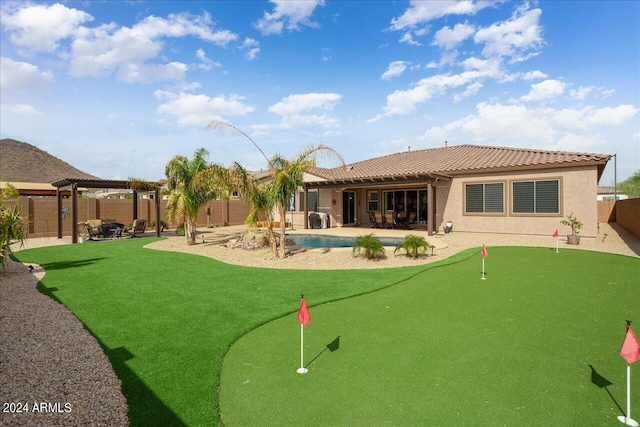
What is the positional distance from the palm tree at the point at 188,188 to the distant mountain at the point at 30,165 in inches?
1128

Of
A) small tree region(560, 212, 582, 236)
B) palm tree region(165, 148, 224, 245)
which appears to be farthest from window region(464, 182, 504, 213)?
palm tree region(165, 148, 224, 245)

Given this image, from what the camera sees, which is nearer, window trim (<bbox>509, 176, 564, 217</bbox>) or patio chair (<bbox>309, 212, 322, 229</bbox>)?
window trim (<bbox>509, 176, 564, 217</bbox>)

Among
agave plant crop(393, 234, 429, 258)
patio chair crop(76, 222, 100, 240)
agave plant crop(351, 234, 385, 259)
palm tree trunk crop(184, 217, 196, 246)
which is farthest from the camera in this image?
patio chair crop(76, 222, 100, 240)

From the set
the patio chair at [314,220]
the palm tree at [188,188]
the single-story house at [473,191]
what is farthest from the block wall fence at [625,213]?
the palm tree at [188,188]

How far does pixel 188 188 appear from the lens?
15148 mm

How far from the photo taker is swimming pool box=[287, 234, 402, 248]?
1581 cm

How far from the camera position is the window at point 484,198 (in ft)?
57.6

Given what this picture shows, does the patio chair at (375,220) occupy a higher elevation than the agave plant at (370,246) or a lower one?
higher

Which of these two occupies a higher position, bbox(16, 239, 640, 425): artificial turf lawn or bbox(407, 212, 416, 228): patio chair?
bbox(407, 212, 416, 228): patio chair

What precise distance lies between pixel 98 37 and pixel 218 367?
48.5 feet

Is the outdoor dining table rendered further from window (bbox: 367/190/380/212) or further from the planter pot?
the planter pot

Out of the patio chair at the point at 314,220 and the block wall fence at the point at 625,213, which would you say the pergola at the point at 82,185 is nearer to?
the patio chair at the point at 314,220

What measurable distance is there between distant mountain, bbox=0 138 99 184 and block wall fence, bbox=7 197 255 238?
18984mm

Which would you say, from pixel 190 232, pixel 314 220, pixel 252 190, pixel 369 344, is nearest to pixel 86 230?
pixel 190 232
